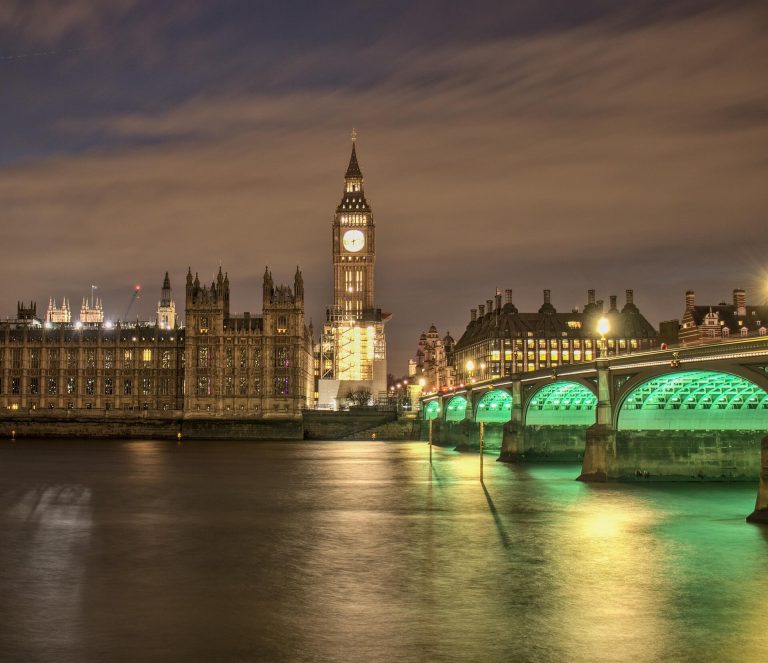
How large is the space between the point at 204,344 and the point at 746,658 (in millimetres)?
153575

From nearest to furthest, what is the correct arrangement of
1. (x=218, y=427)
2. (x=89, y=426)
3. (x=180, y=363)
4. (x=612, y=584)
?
(x=612, y=584)
(x=89, y=426)
(x=218, y=427)
(x=180, y=363)

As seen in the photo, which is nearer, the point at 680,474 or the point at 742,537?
the point at 742,537

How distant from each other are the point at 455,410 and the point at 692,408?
74.3m

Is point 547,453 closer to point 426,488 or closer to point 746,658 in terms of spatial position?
point 426,488

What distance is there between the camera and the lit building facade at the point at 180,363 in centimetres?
16712

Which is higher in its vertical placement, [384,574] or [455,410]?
[455,410]

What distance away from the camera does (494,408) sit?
114438 millimetres

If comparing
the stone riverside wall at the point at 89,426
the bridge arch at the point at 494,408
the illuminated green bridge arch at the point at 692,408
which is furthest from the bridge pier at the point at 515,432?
the stone riverside wall at the point at 89,426

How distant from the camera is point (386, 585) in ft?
92.3

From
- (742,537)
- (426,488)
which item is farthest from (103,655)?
(426,488)

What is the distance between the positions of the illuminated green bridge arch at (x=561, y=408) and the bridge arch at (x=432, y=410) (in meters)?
49.9

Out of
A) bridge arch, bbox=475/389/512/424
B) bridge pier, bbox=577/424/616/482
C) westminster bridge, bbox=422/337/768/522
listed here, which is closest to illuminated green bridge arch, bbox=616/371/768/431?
westminster bridge, bbox=422/337/768/522

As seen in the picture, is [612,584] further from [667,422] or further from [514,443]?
[514,443]

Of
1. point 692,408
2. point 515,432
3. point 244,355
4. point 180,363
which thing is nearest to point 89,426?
point 180,363
